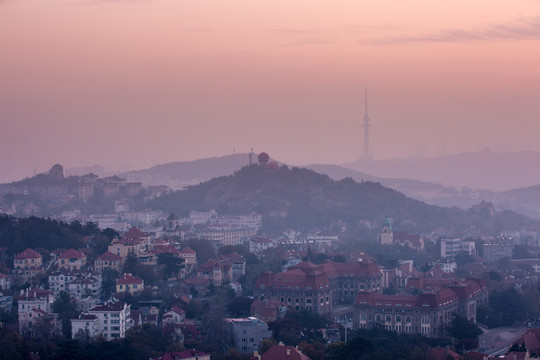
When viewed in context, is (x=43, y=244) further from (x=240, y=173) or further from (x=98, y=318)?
(x=240, y=173)

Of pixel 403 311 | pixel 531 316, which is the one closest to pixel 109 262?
pixel 403 311

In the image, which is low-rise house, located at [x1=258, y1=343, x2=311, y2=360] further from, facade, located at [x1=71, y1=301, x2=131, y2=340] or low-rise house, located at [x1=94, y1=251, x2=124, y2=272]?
low-rise house, located at [x1=94, y1=251, x2=124, y2=272]

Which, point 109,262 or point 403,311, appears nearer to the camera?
point 403,311

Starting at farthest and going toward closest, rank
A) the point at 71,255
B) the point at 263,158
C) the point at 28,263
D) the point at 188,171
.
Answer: the point at 188,171, the point at 263,158, the point at 71,255, the point at 28,263


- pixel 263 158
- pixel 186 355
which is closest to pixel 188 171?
pixel 263 158

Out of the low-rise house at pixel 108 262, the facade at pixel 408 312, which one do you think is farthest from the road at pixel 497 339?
the low-rise house at pixel 108 262

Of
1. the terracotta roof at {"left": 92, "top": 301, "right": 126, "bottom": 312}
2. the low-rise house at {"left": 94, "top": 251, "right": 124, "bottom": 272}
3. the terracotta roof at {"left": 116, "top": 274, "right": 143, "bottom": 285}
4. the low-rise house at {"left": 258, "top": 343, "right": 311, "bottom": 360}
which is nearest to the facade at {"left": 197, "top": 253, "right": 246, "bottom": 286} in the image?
the low-rise house at {"left": 94, "top": 251, "right": 124, "bottom": 272}

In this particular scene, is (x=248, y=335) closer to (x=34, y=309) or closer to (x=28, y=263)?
(x=34, y=309)
